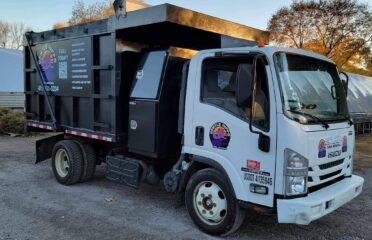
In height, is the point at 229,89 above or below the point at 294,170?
above

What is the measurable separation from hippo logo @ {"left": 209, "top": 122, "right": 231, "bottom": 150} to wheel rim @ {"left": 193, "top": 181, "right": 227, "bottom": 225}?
1.70ft

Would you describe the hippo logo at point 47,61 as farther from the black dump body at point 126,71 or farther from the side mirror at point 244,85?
the side mirror at point 244,85

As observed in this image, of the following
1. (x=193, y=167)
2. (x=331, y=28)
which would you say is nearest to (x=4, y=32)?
(x=331, y=28)

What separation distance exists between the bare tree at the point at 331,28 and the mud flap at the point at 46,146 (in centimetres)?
1987

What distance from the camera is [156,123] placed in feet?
18.7

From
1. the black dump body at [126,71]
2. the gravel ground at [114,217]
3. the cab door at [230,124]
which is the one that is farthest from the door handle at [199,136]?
the gravel ground at [114,217]

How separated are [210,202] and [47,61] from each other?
4681 mm

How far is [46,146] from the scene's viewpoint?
809 cm

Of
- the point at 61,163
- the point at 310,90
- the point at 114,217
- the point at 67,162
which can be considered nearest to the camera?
the point at 310,90

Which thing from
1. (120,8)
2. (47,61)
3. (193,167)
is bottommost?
(193,167)

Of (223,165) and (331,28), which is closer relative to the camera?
(223,165)

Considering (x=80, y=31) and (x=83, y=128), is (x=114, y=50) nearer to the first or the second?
(x=80, y=31)

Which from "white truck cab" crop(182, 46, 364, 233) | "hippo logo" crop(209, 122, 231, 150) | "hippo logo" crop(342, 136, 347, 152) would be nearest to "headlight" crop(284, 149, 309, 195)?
"white truck cab" crop(182, 46, 364, 233)

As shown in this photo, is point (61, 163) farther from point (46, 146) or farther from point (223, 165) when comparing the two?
point (223, 165)
